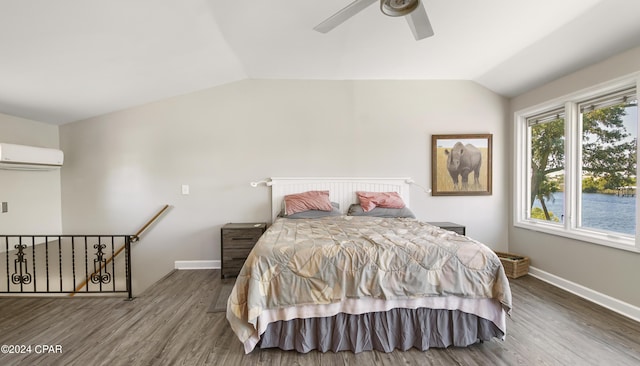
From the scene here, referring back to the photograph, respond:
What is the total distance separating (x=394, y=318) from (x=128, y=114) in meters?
4.20

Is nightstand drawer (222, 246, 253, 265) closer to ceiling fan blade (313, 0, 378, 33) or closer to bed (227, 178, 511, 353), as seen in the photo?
bed (227, 178, 511, 353)

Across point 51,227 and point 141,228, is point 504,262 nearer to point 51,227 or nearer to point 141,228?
point 141,228

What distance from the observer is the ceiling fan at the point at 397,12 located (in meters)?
1.72

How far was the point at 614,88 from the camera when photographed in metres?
2.56

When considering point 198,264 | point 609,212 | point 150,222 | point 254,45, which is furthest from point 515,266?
point 150,222

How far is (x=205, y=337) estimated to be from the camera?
205 centimetres

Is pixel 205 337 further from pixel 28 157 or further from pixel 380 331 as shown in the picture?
pixel 28 157

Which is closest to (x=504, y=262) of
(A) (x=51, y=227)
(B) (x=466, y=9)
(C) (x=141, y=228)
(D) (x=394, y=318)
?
(D) (x=394, y=318)

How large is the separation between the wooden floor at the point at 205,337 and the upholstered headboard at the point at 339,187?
5.16 feet

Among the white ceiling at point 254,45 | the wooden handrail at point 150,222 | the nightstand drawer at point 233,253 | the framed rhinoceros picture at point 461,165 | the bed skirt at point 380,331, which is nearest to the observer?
the bed skirt at point 380,331

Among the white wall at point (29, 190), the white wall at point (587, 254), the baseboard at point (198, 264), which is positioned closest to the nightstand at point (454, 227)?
the white wall at point (587, 254)

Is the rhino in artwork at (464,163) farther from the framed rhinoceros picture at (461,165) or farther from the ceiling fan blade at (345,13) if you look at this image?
the ceiling fan blade at (345,13)

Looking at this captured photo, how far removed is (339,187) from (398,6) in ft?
7.95

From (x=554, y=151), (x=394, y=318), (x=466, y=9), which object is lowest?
(x=394, y=318)
